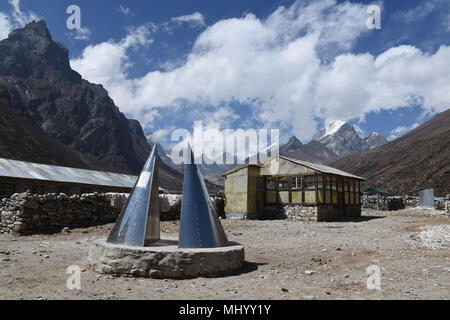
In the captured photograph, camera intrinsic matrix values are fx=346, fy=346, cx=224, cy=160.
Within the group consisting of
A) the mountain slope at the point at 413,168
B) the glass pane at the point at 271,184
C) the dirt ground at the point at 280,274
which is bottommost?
the dirt ground at the point at 280,274

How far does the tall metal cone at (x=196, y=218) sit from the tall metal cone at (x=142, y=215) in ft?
2.56

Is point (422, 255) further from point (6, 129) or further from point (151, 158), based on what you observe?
point (6, 129)

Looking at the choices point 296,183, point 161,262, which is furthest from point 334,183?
point 161,262

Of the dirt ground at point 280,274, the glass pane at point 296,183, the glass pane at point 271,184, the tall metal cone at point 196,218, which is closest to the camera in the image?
the dirt ground at point 280,274

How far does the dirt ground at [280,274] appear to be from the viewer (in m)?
4.89

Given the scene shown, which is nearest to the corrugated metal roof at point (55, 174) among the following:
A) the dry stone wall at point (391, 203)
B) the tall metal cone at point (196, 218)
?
the tall metal cone at point (196, 218)

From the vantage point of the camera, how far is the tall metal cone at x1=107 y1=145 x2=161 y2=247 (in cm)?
668

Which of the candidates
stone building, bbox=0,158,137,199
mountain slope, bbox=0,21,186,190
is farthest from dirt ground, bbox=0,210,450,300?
mountain slope, bbox=0,21,186,190

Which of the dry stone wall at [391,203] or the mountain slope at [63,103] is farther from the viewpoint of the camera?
the mountain slope at [63,103]

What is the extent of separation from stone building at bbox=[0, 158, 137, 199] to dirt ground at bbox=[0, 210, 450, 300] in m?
9.58

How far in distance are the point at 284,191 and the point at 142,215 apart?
14521 mm

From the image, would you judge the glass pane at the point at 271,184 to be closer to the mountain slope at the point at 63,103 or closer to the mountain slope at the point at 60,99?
the mountain slope at the point at 63,103

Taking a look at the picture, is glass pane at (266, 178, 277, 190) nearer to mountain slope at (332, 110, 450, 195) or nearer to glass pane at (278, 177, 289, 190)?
glass pane at (278, 177, 289, 190)

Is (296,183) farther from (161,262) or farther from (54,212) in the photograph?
(161,262)
